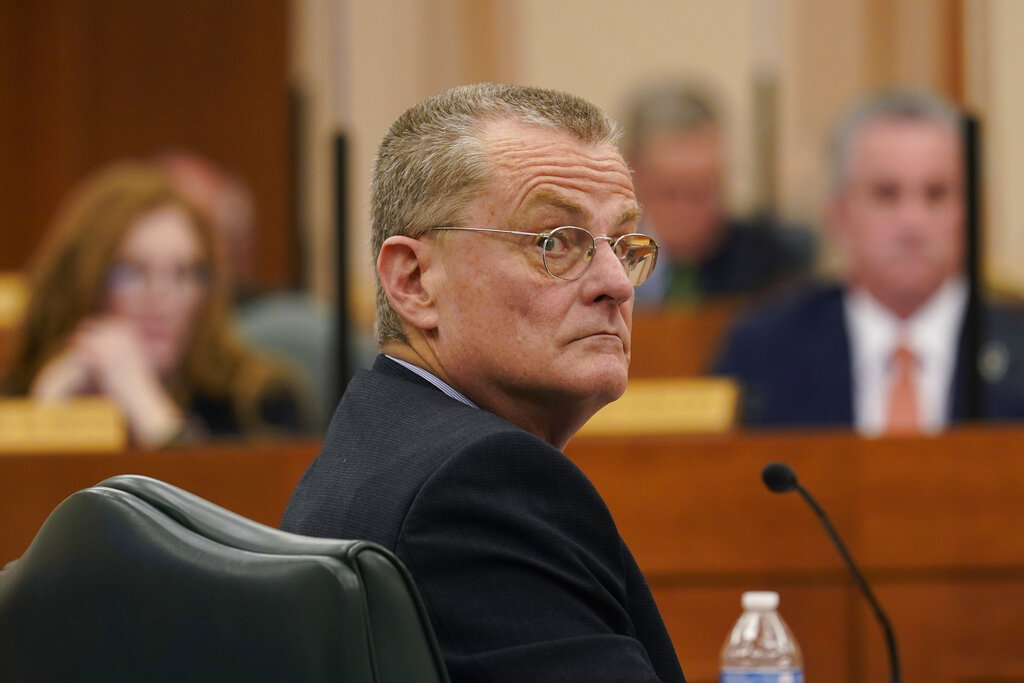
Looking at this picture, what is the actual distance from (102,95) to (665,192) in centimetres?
397

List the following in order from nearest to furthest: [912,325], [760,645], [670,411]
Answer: [760,645], [670,411], [912,325]

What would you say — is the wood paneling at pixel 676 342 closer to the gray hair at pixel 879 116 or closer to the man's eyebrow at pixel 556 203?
the gray hair at pixel 879 116

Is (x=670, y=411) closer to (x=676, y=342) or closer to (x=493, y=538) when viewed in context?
(x=676, y=342)

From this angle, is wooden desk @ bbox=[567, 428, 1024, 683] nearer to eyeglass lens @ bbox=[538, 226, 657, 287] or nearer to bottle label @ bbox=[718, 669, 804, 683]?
bottle label @ bbox=[718, 669, 804, 683]

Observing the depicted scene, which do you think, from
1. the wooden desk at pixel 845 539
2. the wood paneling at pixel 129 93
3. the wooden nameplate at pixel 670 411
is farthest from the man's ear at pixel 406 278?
the wood paneling at pixel 129 93

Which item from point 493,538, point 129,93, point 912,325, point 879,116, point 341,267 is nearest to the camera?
point 493,538

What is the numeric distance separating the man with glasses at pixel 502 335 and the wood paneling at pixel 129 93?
6066 mm

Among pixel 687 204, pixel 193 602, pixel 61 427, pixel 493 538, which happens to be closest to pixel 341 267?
pixel 61 427

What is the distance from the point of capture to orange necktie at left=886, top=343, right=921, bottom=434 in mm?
3268

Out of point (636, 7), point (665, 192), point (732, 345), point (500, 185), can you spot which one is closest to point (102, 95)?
point (636, 7)

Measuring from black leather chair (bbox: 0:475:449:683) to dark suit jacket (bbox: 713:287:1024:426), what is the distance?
2406mm

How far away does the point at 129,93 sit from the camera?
7.38 meters

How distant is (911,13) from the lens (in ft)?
19.1

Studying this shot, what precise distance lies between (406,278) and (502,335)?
12 cm
